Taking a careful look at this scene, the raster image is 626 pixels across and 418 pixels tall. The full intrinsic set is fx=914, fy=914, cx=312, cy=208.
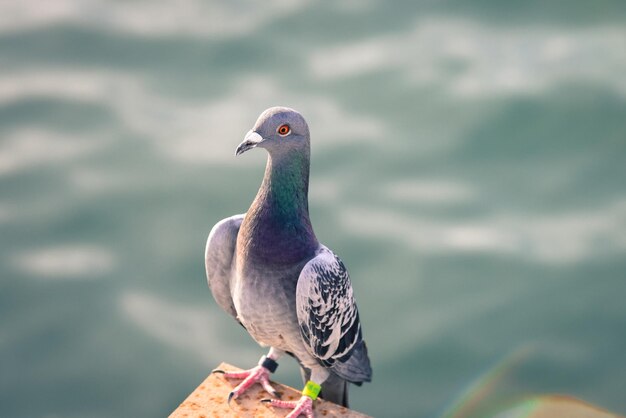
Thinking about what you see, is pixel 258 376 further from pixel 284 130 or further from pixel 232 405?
pixel 284 130

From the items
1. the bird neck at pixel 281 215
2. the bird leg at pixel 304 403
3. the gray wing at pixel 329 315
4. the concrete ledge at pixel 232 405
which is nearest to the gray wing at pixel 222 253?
the bird neck at pixel 281 215

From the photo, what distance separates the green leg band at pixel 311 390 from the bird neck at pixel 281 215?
1091mm

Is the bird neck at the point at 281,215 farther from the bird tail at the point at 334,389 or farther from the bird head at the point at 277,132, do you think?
the bird tail at the point at 334,389

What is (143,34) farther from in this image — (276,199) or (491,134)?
(276,199)

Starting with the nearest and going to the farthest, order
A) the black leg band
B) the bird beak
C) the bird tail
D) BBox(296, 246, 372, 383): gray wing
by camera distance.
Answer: the bird beak < BBox(296, 246, 372, 383): gray wing < the black leg band < the bird tail

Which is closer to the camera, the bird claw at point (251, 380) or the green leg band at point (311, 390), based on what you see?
the green leg band at point (311, 390)

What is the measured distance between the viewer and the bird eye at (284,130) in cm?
566

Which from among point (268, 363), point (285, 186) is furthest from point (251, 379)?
point (285, 186)

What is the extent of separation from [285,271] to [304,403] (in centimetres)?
106

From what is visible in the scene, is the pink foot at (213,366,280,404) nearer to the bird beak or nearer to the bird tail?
the bird tail

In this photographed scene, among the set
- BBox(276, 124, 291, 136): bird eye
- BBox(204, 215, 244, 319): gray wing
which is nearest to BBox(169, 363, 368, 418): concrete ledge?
BBox(204, 215, 244, 319): gray wing

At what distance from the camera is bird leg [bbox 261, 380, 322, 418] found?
6.48 meters

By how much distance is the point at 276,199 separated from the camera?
5.92 metres

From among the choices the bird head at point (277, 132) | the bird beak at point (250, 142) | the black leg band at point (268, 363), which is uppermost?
the bird head at point (277, 132)
